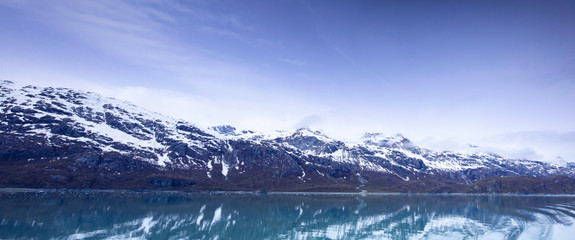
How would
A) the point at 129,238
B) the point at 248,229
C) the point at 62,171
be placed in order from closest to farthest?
1. the point at 129,238
2. the point at 248,229
3. the point at 62,171

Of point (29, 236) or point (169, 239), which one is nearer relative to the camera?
point (29, 236)

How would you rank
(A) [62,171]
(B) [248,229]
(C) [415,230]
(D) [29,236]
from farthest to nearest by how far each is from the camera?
(A) [62,171]
(C) [415,230]
(B) [248,229]
(D) [29,236]

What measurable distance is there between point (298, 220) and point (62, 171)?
149206 millimetres

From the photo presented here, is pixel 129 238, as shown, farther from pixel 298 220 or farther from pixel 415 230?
pixel 415 230

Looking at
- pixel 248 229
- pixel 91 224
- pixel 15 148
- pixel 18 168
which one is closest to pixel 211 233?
pixel 248 229

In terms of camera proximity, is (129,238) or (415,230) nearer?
(129,238)

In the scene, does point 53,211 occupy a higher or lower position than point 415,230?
lower

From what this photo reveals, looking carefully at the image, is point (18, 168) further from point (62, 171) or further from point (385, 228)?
point (385, 228)

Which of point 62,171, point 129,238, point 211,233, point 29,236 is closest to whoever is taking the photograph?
point 29,236

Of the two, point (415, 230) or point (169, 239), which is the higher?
point (415, 230)

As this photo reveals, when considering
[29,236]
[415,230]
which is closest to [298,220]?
[415,230]

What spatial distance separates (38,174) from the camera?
16162 centimetres

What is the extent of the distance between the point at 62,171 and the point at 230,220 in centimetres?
13770

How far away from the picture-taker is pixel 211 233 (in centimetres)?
6556
